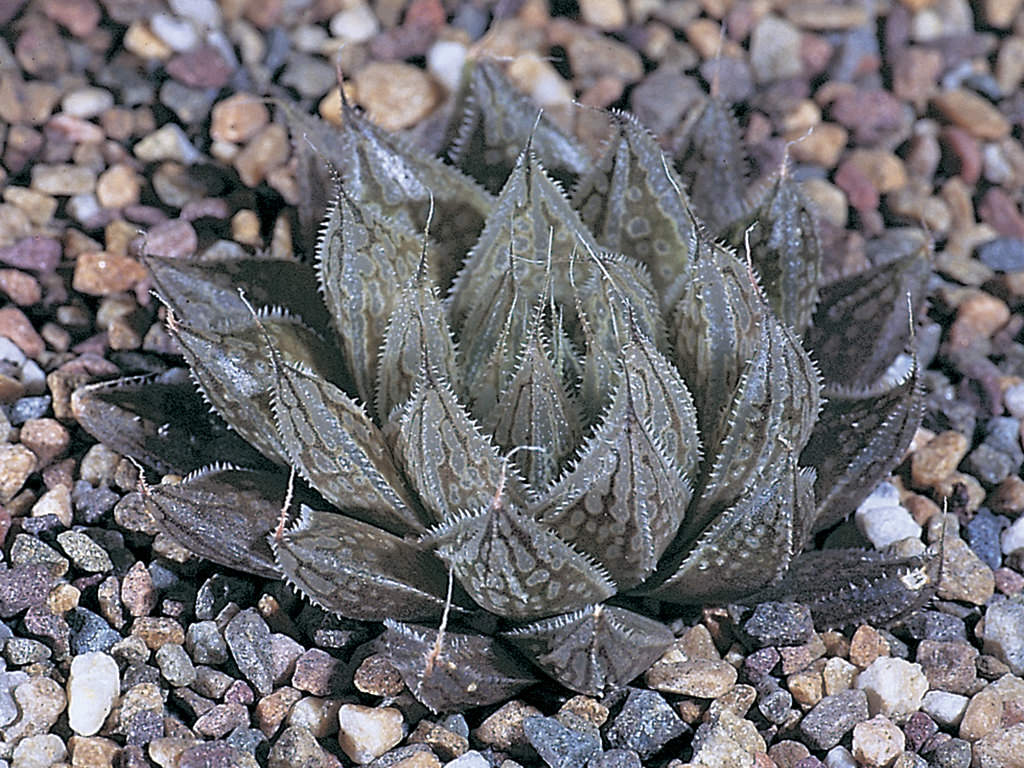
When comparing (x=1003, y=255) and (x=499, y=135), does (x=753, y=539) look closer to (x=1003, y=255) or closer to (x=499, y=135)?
(x=499, y=135)

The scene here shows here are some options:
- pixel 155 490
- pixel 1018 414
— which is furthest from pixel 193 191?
pixel 1018 414

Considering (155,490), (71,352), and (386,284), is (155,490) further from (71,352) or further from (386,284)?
(71,352)

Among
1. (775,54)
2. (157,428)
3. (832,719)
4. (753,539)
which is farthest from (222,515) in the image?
(775,54)

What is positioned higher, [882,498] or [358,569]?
[358,569]

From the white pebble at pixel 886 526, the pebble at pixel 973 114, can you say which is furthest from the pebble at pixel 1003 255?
the white pebble at pixel 886 526

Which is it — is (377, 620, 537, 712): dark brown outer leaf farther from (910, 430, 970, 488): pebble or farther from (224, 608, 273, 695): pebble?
(910, 430, 970, 488): pebble

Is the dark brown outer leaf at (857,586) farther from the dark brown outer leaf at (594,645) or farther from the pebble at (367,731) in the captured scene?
the pebble at (367,731)
